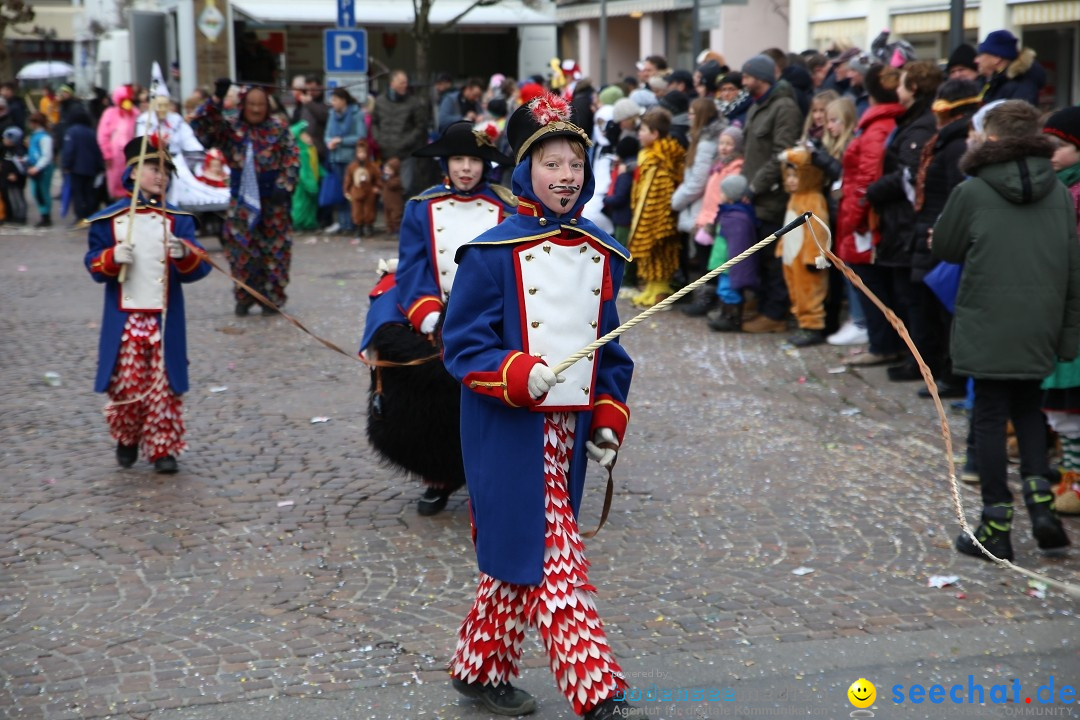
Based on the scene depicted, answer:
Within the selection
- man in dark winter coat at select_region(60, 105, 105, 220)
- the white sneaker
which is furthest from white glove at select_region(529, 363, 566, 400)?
man in dark winter coat at select_region(60, 105, 105, 220)

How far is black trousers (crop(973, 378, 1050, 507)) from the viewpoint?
19.0 ft

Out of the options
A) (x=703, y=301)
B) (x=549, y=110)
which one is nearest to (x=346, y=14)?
(x=703, y=301)

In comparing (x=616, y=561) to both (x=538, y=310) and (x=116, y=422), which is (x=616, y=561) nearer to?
(x=538, y=310)

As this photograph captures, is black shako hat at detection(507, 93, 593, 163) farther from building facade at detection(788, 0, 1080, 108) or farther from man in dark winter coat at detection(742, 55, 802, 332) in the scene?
building facade at detection(788, 0, 1080, 108)

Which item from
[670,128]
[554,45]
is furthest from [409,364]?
[554,45]

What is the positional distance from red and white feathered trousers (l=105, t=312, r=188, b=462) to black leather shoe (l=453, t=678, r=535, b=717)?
3517mm

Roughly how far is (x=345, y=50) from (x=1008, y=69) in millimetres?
10174

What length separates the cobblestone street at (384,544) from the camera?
15.7 feet

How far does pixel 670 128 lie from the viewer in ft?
40.8

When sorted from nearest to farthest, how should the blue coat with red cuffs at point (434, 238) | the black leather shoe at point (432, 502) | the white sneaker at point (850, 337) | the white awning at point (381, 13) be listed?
1. the blue coat with red cuffs at point (434, 238)
2. the black leather shoe at point (432, 502)
3. the white sneaker at point (850, 337)
4. the white awning at point (381, 13)

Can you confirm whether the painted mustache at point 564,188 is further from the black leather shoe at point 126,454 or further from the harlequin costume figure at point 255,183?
the harlequin costume figure at point 255,183

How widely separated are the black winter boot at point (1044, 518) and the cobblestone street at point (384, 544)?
91 mm

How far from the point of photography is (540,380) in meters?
3.81

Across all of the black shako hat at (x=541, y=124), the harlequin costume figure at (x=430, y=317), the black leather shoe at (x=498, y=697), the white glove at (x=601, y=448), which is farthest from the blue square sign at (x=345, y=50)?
the black leather shoe at (x=498, y=697)
